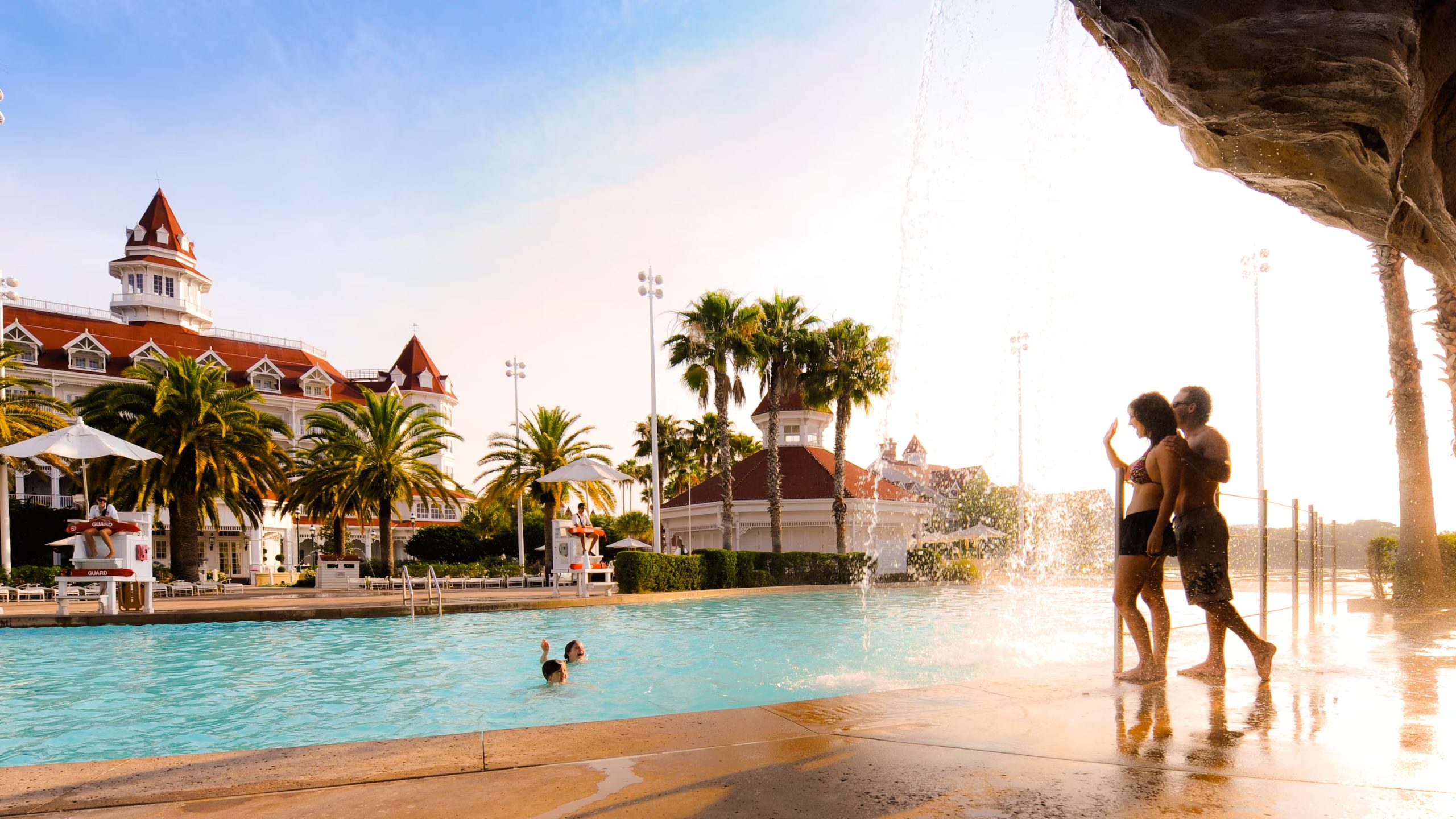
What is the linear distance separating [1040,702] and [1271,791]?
180 centimetres

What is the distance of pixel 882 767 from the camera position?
12.1 feet

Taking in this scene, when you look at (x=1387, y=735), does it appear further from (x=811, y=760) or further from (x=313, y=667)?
(x=313, y=667)

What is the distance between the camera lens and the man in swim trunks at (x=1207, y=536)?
5.41 m

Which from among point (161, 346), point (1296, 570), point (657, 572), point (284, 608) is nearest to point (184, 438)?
point (284, 608)

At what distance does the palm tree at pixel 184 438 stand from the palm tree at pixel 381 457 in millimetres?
3030

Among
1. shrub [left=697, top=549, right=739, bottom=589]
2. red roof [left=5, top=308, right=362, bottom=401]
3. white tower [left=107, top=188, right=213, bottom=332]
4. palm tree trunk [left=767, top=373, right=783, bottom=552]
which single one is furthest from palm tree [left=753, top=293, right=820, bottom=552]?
white tower [left=107, top=188, right=213, bottom=332]

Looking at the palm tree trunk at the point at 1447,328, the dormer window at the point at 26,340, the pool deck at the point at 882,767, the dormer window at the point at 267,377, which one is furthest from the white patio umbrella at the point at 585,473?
the dormer window at the point at 267,377

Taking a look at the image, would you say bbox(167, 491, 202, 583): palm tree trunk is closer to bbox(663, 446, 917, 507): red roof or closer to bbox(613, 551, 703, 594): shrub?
bbox(613, 551, 703, 594): shrub

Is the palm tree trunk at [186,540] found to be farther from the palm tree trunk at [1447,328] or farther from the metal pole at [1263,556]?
the palm tree trunk at [1447,328]

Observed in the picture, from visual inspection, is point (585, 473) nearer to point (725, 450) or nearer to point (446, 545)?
point (725, 450)

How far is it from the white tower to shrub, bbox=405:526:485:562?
971 inches

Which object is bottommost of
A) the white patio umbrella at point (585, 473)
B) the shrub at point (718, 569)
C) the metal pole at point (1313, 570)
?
→ the shrub at point (718, 569)

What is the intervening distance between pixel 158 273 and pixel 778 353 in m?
50.1

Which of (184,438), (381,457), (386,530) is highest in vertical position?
(184,438)
